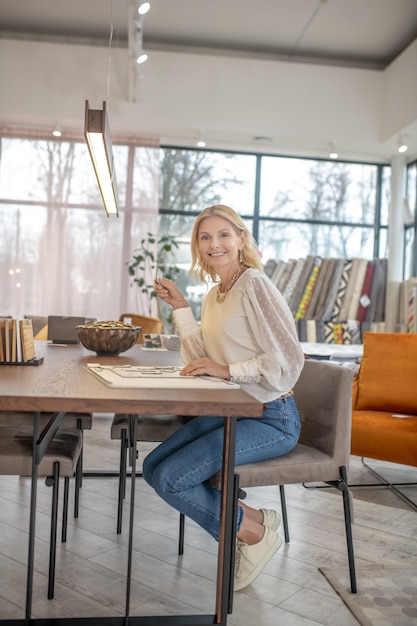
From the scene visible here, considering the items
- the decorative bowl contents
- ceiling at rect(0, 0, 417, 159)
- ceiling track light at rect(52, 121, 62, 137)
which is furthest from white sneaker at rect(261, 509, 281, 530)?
ceiling track light at rect(52, 121, 62, 137)

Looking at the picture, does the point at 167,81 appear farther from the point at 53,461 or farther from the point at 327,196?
the point at 53,461

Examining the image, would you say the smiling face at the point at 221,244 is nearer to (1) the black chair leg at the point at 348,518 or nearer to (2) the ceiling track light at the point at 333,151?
(1) the black chair leg at the point at 348,518

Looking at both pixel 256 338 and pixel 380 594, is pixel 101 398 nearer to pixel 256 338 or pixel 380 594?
pixel 256 338

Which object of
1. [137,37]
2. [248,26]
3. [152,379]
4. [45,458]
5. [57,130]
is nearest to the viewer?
[152,379]

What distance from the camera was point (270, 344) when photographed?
186 centimetres

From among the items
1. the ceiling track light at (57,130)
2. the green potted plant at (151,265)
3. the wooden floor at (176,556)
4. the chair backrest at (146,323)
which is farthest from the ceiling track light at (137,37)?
the wooden floor at (176,556)

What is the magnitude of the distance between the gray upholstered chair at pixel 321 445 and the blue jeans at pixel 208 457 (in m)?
0.05

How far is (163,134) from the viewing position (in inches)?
257

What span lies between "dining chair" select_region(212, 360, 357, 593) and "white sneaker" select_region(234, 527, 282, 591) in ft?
0.68

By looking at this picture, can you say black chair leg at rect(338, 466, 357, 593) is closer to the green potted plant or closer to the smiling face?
the smiling face

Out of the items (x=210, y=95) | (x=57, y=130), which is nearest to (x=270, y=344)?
(x=210, y=95)

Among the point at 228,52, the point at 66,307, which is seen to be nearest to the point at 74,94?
the point at 228,52

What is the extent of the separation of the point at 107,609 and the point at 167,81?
5.26 m

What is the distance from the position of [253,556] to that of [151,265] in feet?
16.4
